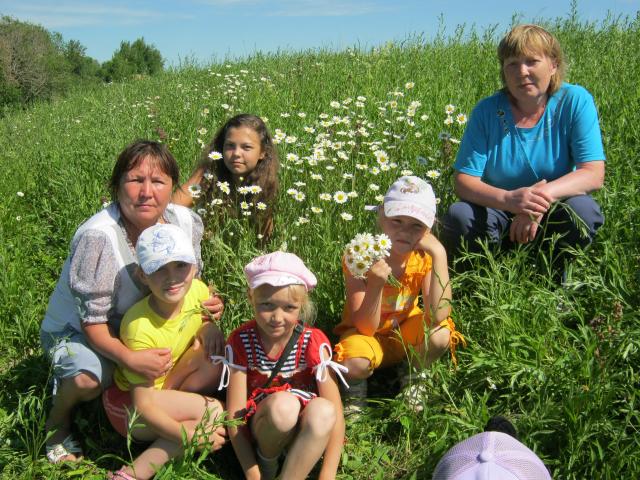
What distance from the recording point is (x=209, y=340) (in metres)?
2.59

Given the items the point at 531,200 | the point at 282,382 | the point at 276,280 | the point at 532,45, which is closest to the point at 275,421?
the point at 282,382

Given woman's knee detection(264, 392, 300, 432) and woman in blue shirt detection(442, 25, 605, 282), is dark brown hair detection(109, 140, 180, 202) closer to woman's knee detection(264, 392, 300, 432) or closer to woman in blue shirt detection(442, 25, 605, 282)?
woman's knee detection(264, 392, 300, 432)

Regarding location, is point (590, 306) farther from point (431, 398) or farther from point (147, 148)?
point (147, 148)

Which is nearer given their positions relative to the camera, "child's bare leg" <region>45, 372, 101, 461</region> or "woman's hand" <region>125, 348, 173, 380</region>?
"woman's hand" <region>125, 348, 173, 380</region>

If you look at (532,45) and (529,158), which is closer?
(532,45)

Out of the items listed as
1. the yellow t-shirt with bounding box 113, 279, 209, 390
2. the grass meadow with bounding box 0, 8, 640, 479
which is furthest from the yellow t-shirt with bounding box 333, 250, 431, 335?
the yellow t-shirt with bounding box 113, 279, 209, 390

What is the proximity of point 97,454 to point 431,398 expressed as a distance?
1397 mm

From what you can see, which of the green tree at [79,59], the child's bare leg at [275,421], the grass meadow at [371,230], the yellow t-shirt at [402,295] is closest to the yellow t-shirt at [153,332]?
the grass meadow at [371,230]

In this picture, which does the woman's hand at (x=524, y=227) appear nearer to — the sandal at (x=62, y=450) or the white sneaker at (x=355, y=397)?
the white sneaker at (x=355, y=397)

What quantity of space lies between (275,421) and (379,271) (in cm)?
67

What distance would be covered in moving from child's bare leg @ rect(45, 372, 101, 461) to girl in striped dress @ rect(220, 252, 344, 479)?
546 mm

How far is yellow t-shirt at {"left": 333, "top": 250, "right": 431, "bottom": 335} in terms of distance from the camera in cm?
275

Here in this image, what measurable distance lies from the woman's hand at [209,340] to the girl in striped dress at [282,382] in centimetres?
11

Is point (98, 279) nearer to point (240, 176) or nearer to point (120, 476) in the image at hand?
point (120, 476)
